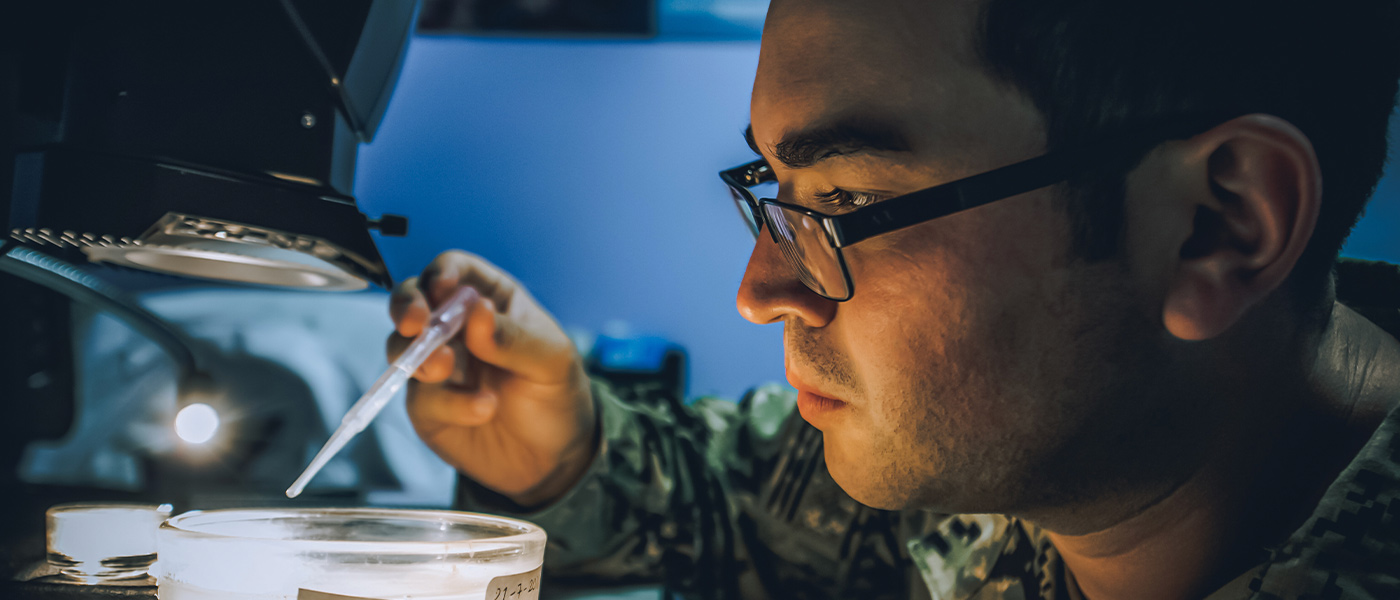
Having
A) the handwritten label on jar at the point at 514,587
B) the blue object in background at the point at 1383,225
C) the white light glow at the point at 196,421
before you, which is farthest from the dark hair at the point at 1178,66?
the white light glow at the point at 196,421

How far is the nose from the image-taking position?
2.03 ft

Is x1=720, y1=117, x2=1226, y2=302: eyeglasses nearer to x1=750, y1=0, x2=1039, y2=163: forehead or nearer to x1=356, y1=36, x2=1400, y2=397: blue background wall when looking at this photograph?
x1=750, y1=0, x2=1039, y2=163: forehead

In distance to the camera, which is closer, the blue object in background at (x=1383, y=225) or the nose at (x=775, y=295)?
the nose at (x=775, y=295)

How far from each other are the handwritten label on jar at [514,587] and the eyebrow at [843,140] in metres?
0.36

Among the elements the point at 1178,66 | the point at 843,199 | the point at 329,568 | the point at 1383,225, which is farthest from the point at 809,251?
the point at 1383,225

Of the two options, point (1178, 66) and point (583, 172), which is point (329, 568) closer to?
point (1178, 66)

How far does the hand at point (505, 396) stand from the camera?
2.92 feet

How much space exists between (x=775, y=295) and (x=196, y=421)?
90cm

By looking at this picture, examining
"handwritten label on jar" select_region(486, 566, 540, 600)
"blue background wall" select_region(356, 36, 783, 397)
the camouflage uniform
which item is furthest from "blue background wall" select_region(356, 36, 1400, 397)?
"handwritten label on jar" select_region(486, 566, 540, 600)

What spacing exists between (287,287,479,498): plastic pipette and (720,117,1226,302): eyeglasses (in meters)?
0.38

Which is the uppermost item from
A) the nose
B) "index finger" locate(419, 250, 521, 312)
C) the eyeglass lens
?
the eyeglass lens

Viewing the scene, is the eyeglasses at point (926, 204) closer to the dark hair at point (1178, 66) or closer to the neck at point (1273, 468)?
the dark hair at point (1178, 66)

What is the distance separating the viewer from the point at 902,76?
541 millimetres

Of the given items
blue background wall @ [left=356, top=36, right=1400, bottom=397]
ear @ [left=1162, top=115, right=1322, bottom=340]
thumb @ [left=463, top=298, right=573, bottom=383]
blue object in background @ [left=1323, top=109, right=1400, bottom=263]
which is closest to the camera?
ear @ [left=1162, top=115, right=1322, bottom=340]
